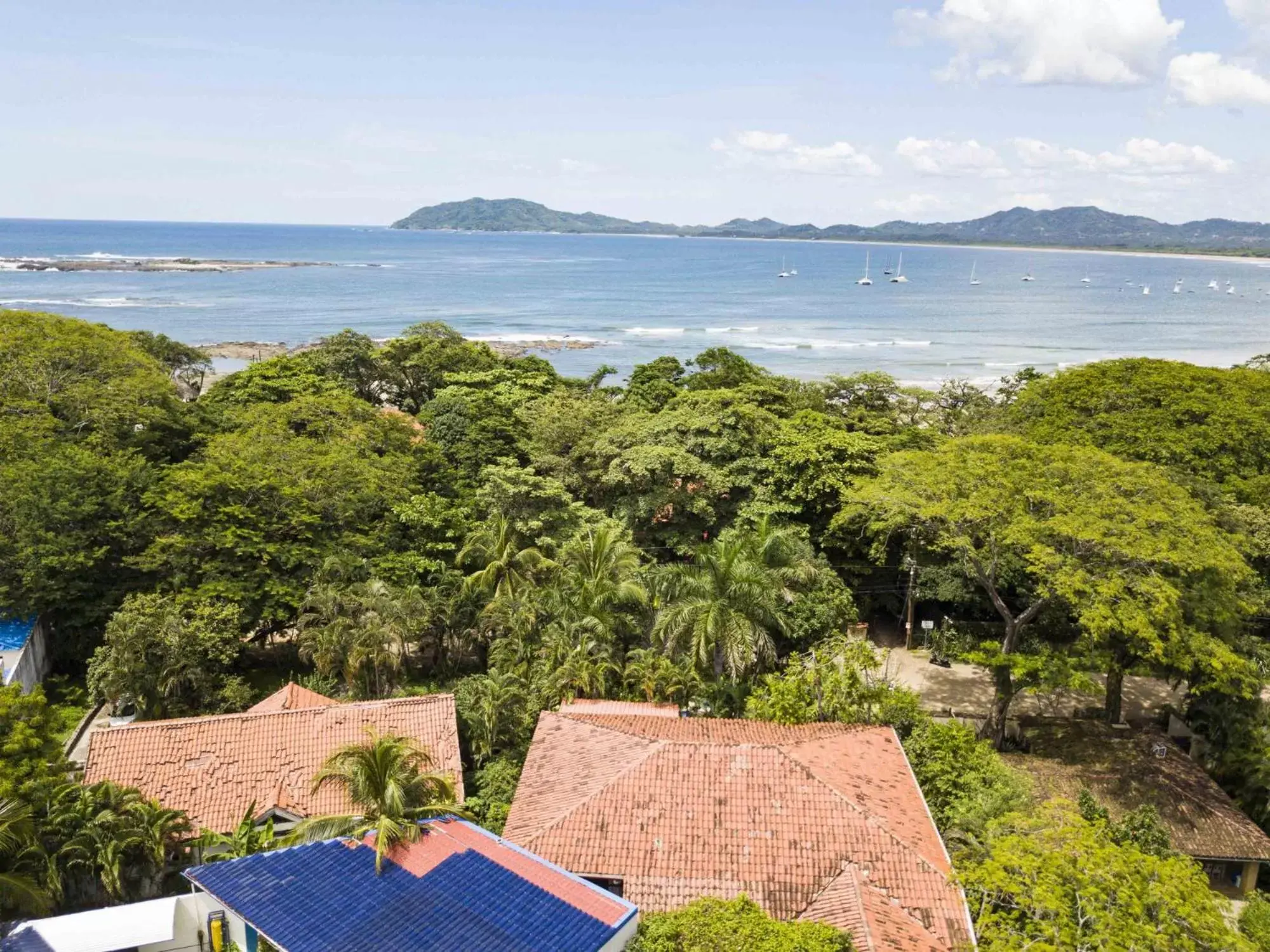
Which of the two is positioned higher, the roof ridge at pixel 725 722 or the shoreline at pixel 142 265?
the shoreline at pixel 142 265

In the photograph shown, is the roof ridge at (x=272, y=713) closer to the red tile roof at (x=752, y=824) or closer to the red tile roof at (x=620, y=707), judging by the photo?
the red tile roof at (x=620, y=707)

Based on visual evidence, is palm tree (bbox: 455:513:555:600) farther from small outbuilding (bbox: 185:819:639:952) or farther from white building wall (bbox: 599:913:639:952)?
white building wall (bbox: 599:913:639:952)

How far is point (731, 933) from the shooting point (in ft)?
34.4

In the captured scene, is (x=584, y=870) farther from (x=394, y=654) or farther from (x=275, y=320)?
(x=275, y=320)

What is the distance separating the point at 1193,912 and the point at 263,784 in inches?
550

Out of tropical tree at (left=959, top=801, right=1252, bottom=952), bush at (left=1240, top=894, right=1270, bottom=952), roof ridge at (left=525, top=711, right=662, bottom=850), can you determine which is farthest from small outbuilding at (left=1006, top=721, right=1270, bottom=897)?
roof ridge at (left=525, top=711, right=662, bottom=850)

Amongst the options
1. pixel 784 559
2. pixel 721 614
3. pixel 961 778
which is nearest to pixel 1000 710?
pixel 961 778

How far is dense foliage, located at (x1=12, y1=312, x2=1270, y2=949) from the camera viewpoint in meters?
13.3

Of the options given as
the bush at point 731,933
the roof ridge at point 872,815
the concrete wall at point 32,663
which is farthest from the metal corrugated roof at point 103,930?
the roof ridge at point 872,815

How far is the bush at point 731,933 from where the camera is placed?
10336 mm

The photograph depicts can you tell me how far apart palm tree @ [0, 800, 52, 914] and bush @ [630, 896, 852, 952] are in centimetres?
859

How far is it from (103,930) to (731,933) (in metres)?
8.44

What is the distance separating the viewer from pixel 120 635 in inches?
722

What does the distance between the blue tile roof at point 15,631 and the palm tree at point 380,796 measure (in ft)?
37.4
